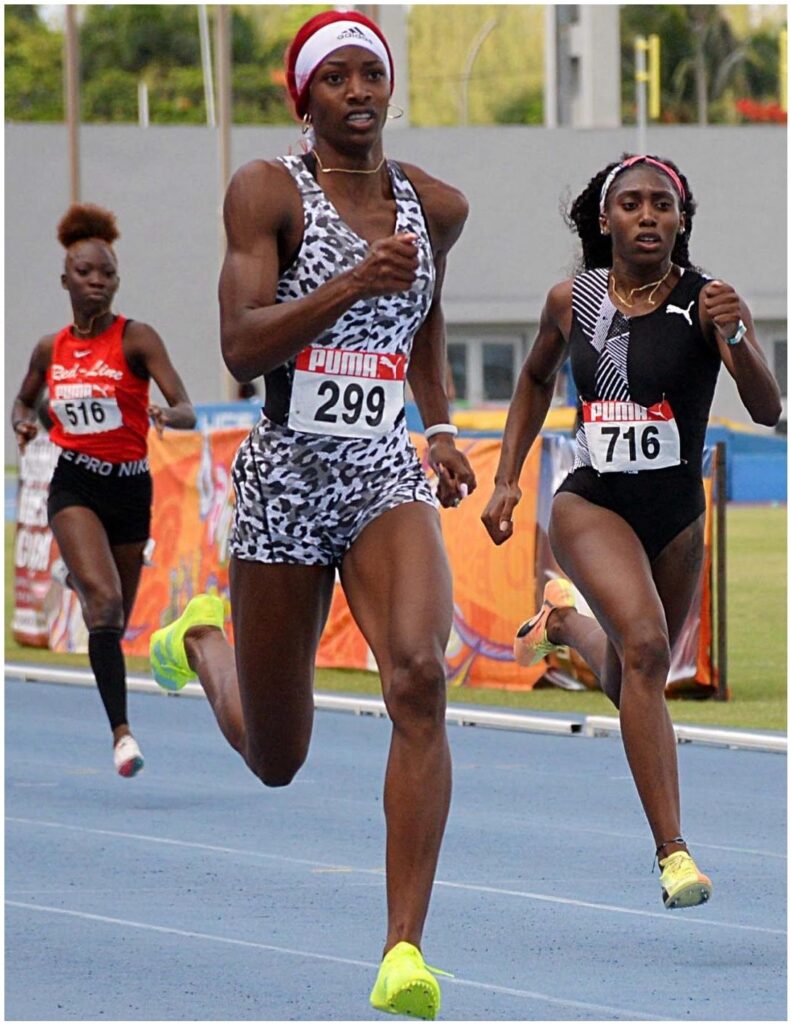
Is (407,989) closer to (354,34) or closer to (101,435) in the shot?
(354,34)

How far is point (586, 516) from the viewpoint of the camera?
7.08 m

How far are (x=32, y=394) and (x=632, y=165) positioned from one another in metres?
5.03

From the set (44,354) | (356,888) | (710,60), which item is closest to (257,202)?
(356,888)

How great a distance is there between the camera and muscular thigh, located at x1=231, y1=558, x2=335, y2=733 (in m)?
5.96

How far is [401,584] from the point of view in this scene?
555 centimetres

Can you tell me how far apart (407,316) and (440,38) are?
297 ft

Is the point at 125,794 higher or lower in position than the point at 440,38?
lower

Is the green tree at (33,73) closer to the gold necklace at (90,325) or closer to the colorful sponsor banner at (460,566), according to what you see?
the colorful sponsor banner at (460,566)

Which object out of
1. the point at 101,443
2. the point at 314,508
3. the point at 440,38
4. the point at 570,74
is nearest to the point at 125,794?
the point at 101,443

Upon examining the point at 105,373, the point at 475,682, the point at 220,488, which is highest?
the point at 105,373

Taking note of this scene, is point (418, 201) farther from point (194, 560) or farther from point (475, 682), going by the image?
point (194, 560)

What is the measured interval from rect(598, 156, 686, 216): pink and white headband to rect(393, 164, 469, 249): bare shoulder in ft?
3.52

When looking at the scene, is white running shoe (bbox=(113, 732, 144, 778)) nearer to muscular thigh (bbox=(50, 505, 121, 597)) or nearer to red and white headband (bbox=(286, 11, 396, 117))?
muscular thigh (bbox=(50, 505, 121, 597))

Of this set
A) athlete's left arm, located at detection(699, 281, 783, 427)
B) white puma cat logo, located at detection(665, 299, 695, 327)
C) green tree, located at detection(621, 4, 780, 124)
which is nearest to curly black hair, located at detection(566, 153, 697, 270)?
white puma cat logo, located at detection(665, 299, 695, 327)
